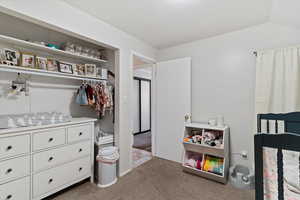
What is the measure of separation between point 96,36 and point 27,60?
89 centimetres

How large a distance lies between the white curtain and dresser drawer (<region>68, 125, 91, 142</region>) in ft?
8.10

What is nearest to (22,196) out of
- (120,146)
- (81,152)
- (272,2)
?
(81,152)

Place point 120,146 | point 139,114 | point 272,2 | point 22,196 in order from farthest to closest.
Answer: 1. point 139,114
2. point 120,146
3. point 272,2
4. point 22,196

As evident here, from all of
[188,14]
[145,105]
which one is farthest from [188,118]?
[145,105]

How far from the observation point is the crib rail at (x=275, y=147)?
64cm

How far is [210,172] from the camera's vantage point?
7.01ft

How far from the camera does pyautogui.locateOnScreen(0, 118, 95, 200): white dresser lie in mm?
1372

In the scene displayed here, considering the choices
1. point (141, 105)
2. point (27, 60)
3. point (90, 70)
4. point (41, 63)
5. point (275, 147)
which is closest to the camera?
point (275, 147)

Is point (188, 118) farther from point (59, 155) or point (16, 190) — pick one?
point (16, 190)

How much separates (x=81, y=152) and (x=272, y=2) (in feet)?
9.87

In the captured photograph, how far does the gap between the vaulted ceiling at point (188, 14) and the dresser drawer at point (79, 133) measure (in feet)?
5.07

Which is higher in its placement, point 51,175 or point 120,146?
point 120,146

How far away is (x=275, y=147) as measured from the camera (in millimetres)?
681

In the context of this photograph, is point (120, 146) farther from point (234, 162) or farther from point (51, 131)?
point (234, 162)
